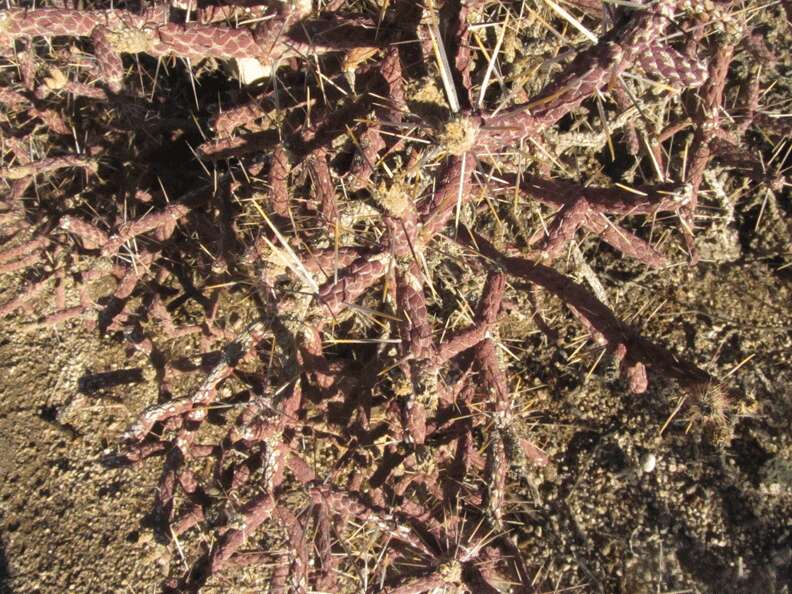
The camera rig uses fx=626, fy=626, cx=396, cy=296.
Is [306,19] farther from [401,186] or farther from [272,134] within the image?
[401,186]

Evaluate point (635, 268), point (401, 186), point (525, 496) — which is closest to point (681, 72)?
point (401, 186)

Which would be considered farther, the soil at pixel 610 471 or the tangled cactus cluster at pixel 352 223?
the soil at pixel 610 471

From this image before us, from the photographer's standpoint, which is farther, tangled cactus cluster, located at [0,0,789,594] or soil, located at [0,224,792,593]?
soil, located at [0,224,792,593]

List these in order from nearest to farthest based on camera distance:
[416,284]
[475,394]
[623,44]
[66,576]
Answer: [623,44], [416,284], [475,394], [66,576]

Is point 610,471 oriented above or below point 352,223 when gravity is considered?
below

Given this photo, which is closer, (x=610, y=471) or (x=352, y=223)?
(x=352, y=223)

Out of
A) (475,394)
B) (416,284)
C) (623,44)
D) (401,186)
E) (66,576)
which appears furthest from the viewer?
(66,576)

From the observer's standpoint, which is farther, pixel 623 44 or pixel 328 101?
pixel 328 101

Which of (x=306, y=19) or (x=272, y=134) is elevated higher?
(x=306, y=19)
